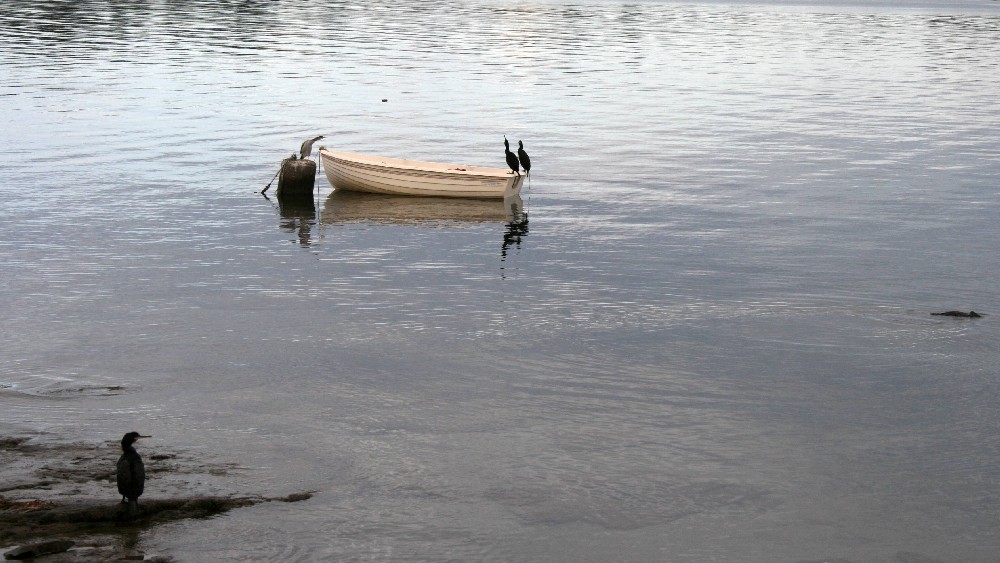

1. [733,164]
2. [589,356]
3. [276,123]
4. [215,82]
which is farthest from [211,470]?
[215,82]

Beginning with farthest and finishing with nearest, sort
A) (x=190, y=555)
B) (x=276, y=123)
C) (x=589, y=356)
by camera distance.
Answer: (x=276, y=123)
(x=589, y=356)
(x=190, y=555)

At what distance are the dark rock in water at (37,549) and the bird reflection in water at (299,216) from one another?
16.5 metres

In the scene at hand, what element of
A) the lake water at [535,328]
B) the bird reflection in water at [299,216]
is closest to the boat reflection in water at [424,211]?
the lake water at [535,328]

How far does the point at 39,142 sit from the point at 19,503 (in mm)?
30310

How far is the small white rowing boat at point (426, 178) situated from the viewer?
3231 centimetres

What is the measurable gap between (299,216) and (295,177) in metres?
2.18

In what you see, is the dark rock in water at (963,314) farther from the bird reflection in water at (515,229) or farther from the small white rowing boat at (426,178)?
the small white rowing boat at (426,178)

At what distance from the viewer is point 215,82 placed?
2307 inches

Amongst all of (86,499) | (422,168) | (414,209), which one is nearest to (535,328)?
(86,499)

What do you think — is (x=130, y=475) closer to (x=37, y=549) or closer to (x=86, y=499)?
(x=86, y=499)

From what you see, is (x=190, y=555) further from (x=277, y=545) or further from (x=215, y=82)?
(x=215, y=82)

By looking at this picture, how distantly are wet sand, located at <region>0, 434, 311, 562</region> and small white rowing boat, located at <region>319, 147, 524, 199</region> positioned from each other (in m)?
18.5

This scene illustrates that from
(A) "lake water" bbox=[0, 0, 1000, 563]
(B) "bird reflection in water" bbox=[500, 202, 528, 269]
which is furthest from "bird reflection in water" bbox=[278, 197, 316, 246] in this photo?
(B) "bird reflection in water" bbox=[500, 202, 528, 269]

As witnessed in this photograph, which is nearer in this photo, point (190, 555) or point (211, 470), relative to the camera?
point (190, 555)
